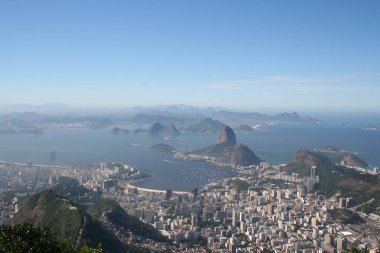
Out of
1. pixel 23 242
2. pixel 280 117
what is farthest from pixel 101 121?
pixel 23 242

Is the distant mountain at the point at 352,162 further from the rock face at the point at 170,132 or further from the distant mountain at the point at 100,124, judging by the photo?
the distant mountain at the point at 100,124

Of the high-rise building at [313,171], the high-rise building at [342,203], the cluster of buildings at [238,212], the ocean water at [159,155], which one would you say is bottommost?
the ocean water at [159,155]

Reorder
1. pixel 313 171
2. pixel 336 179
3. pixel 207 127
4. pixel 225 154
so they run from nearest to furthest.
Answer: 1. pixel 336 179
2. pixel 313 171
3. pixel 225 154
4. pixel 207 127

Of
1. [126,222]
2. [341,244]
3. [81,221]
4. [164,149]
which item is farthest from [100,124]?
[341,244]

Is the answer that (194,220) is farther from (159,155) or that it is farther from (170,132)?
(170,132)

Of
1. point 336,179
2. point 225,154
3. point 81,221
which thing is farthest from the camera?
point 225,154

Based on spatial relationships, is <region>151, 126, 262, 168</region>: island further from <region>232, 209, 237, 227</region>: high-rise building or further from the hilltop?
the hilltop

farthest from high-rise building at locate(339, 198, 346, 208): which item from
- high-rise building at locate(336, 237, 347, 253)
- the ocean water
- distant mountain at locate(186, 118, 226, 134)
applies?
distant mountain at locate(186, 118, 226, 134)

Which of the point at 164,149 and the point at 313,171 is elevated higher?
the point at 313,171

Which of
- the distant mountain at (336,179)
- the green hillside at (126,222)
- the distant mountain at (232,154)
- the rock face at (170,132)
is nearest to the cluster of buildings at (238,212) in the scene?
the green hillside at (126,222)
